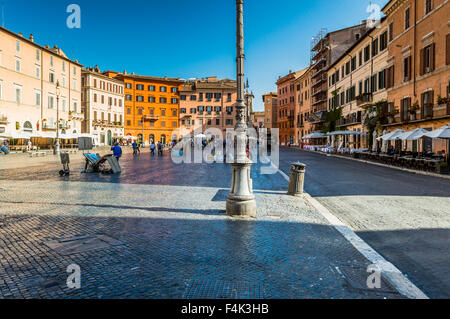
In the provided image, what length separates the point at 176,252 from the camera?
446 centimetres

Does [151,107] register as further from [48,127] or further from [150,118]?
[48,127]

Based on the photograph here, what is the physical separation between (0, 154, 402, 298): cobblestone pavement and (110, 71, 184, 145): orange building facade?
65623mm

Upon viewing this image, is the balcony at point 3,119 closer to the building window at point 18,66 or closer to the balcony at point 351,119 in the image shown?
the building window at point 18,66

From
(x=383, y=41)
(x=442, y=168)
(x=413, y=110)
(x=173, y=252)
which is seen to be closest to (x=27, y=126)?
(x=383, y=41)

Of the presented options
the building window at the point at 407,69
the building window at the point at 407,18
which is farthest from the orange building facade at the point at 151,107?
the building window at the point at 407,18

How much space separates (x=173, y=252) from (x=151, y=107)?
74.8 meters

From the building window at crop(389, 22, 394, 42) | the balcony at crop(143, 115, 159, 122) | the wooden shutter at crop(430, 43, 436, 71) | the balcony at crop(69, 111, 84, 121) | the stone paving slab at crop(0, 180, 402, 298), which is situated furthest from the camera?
the balcony at crop(143, 115, 159, 122)

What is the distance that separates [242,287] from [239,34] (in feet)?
18.1

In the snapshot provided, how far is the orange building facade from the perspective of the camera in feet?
243

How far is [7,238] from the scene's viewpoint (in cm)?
511

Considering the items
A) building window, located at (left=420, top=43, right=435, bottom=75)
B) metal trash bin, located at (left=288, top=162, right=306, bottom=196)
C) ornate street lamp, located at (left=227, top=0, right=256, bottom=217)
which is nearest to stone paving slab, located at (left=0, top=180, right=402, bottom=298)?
ornate street lamp, located at (left=227, top=0, right=256, bottom=217)

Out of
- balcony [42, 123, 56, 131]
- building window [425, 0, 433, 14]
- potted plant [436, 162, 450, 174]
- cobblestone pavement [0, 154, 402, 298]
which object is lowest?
cobblestone pavement [0, 154, 402, 298]

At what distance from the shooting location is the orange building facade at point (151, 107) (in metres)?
73.9

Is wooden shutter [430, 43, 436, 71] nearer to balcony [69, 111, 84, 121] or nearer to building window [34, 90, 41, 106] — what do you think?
building window [34, 90, 41, 106]
